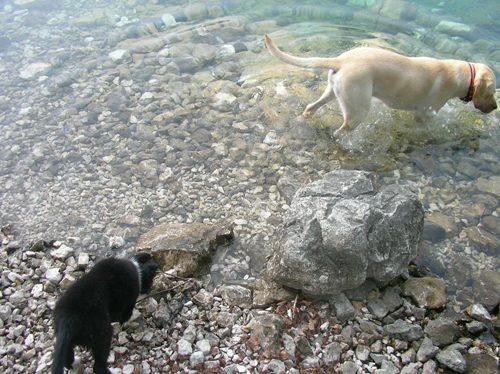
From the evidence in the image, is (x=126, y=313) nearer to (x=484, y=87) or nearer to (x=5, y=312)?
(x=5, y=312)

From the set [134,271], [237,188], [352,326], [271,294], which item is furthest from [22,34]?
[352,326]

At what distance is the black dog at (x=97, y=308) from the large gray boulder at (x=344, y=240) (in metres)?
1.21

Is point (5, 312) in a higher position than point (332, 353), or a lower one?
higher

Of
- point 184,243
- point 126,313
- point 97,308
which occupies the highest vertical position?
point 97,308

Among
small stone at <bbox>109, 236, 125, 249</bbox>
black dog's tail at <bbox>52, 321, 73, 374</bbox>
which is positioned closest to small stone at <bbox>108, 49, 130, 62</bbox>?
small stone at <bbox>109, 236, 125, 249</bbox>

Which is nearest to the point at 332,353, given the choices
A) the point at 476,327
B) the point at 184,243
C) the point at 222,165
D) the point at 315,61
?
the point at 476,327

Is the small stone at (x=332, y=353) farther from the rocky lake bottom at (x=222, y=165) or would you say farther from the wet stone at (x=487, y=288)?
the wet stone at (x=487, y=288)

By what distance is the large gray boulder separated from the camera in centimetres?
353

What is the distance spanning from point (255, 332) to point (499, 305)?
2.14 metres

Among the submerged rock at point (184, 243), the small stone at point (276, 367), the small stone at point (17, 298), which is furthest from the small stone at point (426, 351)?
the small stone at point (17, 298)

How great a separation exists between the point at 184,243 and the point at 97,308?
1.25 m

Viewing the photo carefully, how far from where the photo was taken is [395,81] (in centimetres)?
491

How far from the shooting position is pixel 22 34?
847 cm

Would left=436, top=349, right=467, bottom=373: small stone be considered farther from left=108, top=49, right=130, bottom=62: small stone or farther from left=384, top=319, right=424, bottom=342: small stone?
left=108, top=49, right=130, bottom=62: small stone
